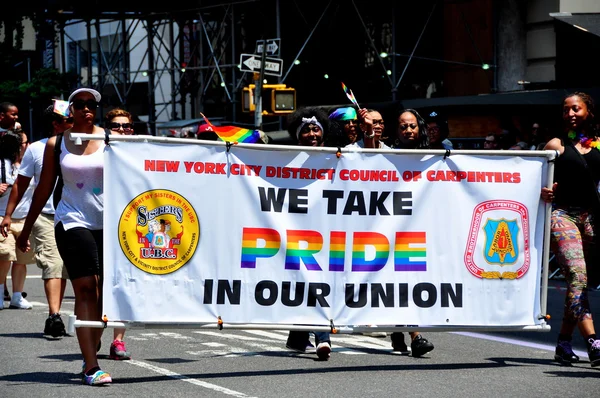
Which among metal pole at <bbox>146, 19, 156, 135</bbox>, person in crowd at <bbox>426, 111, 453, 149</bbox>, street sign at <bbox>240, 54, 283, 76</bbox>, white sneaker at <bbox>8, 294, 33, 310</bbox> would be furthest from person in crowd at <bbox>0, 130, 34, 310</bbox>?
metal pole at <bbox>146, 19, 156, 135</bbox>

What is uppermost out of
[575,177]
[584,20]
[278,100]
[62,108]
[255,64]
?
[255,64]

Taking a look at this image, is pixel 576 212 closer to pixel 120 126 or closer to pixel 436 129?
pixel 436 129

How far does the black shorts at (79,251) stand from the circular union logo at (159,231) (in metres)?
0.20

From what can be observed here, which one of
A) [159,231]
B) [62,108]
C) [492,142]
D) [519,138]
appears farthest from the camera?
[519,138]

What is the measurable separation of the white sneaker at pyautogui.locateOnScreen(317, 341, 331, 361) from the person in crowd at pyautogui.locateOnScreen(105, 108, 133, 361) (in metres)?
1.44

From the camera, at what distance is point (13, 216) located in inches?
469

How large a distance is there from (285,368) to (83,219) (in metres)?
1.83

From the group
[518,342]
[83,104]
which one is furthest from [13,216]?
[518,342]

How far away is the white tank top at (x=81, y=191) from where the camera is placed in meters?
7.33

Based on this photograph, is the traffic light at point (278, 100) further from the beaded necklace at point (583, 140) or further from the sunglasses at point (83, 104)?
the sunglasses at point (83, 104)

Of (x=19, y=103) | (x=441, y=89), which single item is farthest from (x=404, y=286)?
(x=19, y=103)

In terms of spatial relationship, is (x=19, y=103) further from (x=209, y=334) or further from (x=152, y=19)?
(x=209, y=334)

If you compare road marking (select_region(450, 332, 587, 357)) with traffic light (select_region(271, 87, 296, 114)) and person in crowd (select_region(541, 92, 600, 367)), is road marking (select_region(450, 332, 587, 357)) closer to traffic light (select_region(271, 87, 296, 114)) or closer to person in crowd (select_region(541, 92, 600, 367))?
person in crowd (select_region(541, 92, 600, 367))

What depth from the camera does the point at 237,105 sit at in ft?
105
